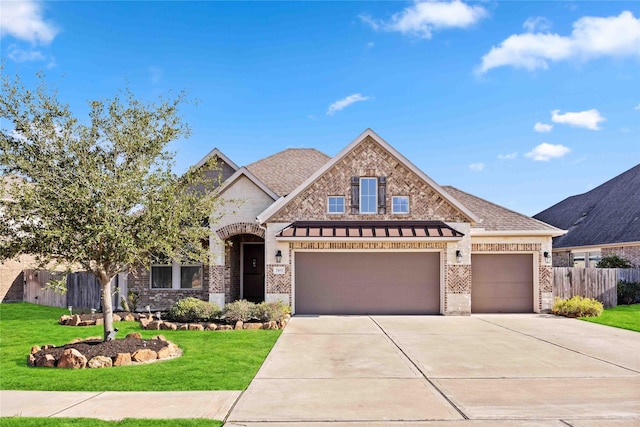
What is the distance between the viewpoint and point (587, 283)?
798 inches

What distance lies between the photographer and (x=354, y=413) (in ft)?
21.9

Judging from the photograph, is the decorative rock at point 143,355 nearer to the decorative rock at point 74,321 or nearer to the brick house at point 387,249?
the decorative rock at point 74,321

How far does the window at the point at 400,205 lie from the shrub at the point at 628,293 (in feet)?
40.0

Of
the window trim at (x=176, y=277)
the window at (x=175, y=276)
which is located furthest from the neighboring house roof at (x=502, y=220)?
the window at (x=175, y=276)

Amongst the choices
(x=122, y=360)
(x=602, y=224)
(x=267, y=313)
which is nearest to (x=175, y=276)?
(x=267, y=313)

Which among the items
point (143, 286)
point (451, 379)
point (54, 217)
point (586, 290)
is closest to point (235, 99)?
point (143, 286)

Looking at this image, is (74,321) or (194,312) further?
(74,321)

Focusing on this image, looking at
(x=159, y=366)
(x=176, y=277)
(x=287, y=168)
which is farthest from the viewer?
(x=287, y=168)

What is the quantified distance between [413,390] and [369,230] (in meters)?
10.1

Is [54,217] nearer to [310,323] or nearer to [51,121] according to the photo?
[51,121]

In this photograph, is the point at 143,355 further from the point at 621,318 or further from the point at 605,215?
the point at 605,215

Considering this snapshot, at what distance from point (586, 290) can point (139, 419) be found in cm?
1941

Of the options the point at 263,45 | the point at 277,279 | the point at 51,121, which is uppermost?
the point at 263,45

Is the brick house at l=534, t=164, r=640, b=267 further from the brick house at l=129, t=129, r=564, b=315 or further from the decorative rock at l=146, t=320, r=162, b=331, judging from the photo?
the decorative rock at l=146, t=320, r=162, b=331
